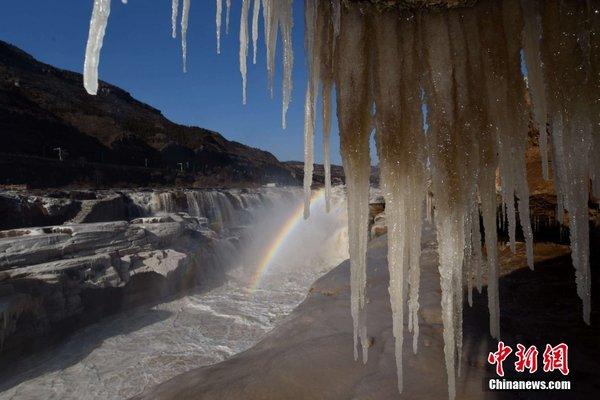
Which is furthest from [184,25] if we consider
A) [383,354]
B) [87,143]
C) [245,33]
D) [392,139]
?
[87,143]

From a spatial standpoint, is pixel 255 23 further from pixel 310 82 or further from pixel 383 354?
pixel 383 354

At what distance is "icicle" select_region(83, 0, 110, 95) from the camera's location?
149 centimetres

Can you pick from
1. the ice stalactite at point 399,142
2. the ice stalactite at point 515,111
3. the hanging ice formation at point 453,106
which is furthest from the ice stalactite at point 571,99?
the ice stalactite at point 399,142

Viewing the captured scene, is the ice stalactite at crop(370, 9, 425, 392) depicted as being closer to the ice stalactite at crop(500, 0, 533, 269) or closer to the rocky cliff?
the ice stalactite at crop(500, 0, 533, 269)

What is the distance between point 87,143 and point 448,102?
47266 mm

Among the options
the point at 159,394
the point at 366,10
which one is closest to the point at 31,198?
the point at 159,394

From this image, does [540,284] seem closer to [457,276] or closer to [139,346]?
[457,276]

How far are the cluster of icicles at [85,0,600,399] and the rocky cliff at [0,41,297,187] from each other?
3439cm

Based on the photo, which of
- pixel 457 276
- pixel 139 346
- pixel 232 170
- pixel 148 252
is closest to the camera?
pixel 457 276

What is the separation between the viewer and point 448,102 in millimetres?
2090

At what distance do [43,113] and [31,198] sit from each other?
3433 centimetres

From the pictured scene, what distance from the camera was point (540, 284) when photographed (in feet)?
17.1

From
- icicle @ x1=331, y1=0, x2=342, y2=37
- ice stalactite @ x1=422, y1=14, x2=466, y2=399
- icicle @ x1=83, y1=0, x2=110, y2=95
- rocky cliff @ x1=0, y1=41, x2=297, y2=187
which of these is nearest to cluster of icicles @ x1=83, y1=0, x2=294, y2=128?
icicle @ x1=83, y1=0, x2=110, y2=95

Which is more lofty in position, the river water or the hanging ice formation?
the hanging ice formation
